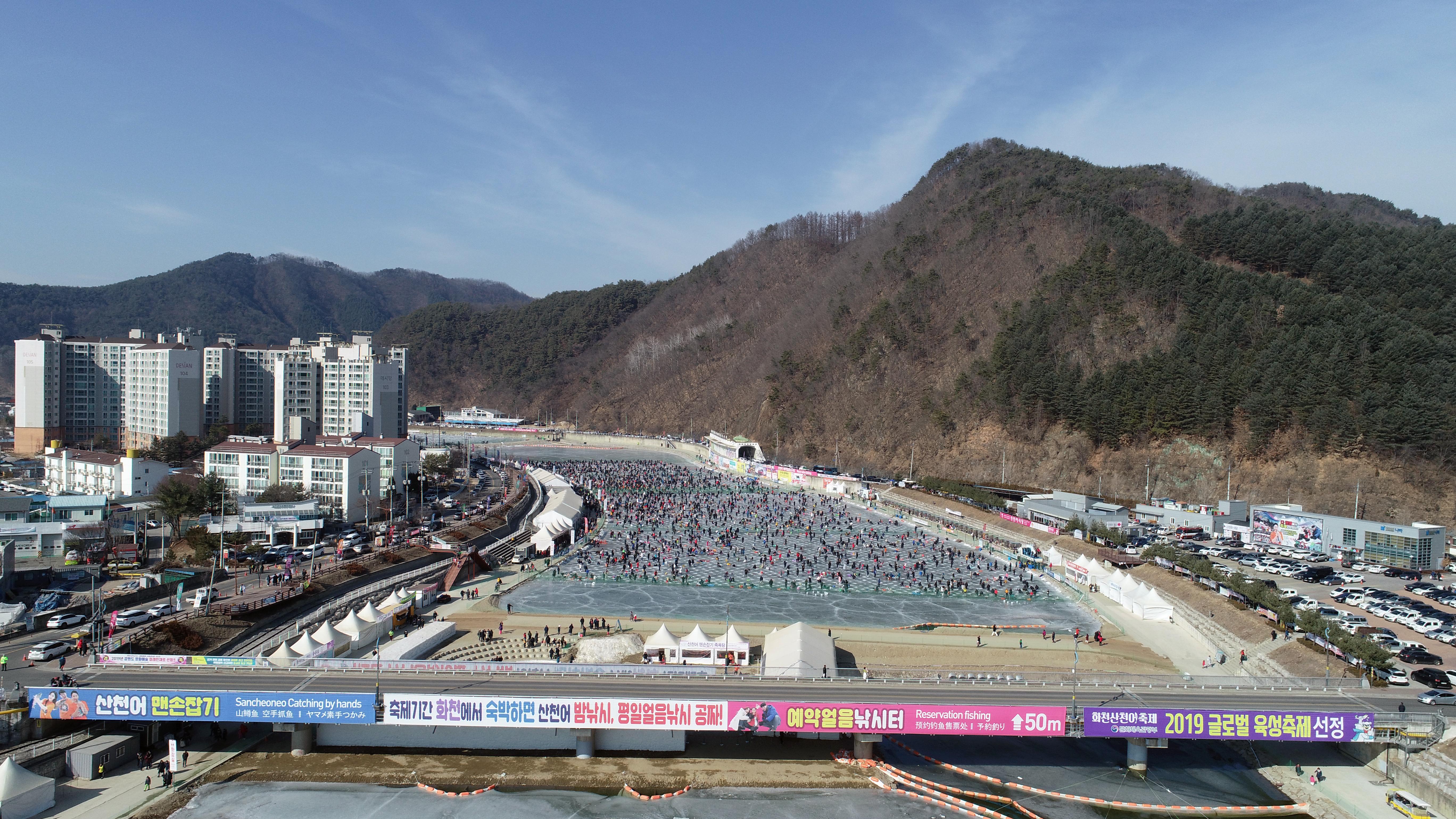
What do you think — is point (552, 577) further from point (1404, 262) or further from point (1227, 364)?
point (1404, 262)

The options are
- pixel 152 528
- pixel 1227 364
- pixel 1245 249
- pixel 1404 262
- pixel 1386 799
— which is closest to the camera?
pixel 1386 799

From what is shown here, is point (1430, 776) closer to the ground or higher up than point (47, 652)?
closer to the ground

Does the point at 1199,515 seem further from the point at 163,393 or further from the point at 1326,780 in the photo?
the point at 163,393

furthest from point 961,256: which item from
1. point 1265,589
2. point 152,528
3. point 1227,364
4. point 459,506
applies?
point 152,528

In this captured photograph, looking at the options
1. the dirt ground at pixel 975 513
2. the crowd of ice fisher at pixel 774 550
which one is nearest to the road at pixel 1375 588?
the dirt ground at pixel 975 513

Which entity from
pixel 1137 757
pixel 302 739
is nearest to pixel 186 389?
pixel 302 739

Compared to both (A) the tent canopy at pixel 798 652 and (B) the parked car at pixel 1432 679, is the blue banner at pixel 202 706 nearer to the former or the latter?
(A) the tent canopy at pixel 798 652
